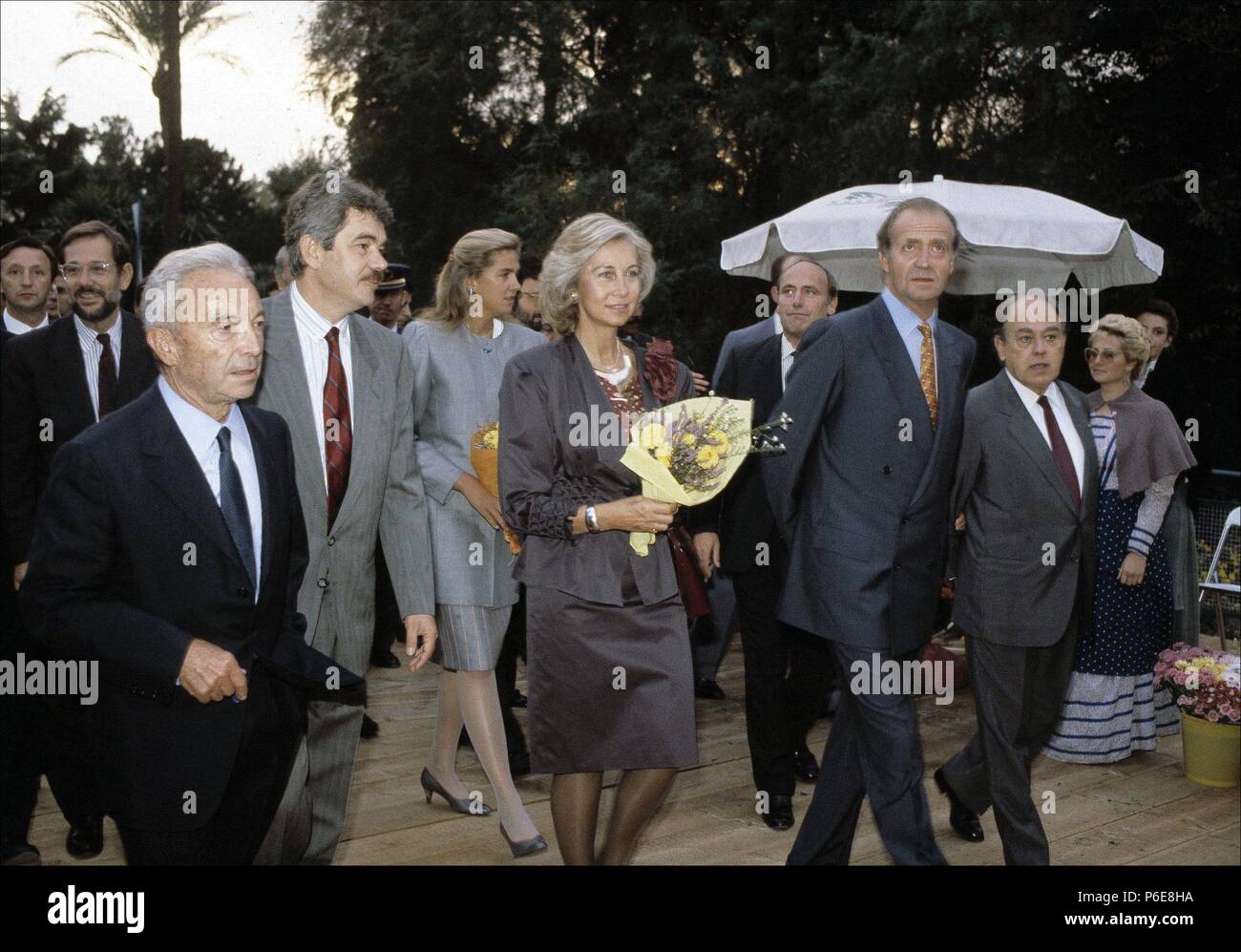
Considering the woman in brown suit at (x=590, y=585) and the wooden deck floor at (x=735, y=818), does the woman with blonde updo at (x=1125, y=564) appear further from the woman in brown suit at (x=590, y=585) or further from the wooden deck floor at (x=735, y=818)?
the woman in brown suit at (x=590, y=585)

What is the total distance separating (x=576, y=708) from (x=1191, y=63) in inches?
597

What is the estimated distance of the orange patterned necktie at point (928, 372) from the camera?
3.93 meters

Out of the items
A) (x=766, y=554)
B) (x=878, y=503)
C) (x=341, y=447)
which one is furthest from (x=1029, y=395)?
(x=341, y=447)

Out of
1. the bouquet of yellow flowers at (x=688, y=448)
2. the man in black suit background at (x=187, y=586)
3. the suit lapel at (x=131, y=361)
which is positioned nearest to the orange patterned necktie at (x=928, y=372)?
the bouquet of yellow flowers at (x=688, y=448)

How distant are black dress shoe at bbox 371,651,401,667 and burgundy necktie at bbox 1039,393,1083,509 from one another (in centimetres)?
489

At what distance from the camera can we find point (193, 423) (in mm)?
2779

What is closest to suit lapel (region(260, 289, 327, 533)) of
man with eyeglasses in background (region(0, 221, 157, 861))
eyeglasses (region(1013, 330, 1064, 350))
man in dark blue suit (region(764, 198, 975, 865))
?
man with eyeglasses in background (region(0, 221, 157, 861))

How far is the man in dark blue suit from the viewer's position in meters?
3.78

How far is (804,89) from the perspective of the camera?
63.1 feet

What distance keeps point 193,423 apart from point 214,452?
77mm

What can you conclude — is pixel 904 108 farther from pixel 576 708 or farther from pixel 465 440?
pixel 576 708

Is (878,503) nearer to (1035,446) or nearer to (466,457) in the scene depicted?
(1035,446)

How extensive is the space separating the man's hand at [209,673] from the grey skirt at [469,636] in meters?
2.35

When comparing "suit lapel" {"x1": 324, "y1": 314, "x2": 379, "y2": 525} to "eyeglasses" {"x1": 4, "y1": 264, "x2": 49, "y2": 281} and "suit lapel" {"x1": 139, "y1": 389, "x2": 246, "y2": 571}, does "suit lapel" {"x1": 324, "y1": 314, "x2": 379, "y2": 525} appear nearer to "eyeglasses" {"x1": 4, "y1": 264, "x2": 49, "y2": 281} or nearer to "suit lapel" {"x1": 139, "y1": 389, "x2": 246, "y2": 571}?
"suit lapel" {"x1": 139, "y1": 389, "x2": 246, "y2": 571}
